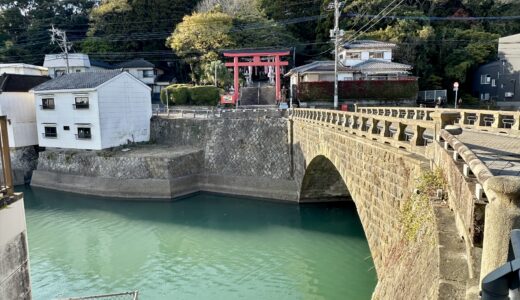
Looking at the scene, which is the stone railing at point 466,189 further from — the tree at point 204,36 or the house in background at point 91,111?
the tree at point 204,36

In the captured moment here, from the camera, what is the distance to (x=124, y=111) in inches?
979

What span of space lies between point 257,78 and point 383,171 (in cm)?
3826

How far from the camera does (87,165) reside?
22594mm

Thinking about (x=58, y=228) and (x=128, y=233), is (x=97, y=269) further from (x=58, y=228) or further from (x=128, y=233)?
(x=58, y=228)

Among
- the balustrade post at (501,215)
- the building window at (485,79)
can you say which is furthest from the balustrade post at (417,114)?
the building window at (485,79)

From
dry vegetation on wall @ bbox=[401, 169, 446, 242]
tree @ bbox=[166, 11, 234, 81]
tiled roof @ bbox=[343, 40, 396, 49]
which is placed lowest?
dry vegetation on wall @ bbox=[401, 169, 446, 242]

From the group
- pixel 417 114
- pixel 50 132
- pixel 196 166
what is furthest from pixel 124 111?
pixel 417 114

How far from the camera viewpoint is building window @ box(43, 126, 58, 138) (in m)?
25.0

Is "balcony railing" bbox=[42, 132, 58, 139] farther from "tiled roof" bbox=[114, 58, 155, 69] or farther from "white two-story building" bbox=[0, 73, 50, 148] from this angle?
"tiled roof" bbox=[114, 58, 155, 69]

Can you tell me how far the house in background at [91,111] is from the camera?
23.5 m

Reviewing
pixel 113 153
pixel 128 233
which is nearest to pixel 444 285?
pixel 128 233

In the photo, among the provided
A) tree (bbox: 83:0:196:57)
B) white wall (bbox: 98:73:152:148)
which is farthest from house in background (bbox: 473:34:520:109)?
tree (bbox: 83:0:196:57)

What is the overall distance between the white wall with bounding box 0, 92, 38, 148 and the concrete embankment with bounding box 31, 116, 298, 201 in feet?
7.90

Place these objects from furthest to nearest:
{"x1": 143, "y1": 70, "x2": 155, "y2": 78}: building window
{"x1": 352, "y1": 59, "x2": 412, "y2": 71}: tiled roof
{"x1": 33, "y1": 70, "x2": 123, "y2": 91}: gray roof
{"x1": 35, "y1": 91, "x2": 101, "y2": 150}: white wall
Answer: {"x1": 143, "y1": 70, "x2": 155, "y2": 78}: building window, {"x1": 352, "y1": 59, "x2": 412, "y2": 71}: tiled roof, {"x1": 33, "y1": 70, "x2": 123, "y2": 91}: gray roof, {"x1": 35, "y1": 91, "x2": 101, "y2": 150}: white wall
